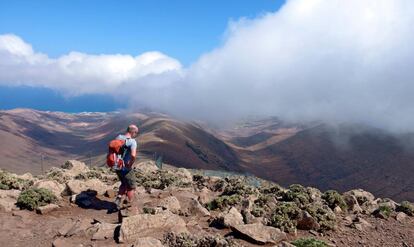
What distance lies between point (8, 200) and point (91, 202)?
257cm

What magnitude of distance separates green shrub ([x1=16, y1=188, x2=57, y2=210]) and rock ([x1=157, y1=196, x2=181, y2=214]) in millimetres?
3586

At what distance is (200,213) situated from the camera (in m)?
13.4

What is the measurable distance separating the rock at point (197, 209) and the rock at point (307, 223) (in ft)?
8.99

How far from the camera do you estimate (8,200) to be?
Result: 14078 mm

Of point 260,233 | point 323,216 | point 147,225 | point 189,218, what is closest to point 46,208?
point 147,225

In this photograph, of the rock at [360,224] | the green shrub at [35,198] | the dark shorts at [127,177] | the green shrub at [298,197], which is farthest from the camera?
the green shrub at [298,197]

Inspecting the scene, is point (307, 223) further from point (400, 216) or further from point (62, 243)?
point (62, 243)

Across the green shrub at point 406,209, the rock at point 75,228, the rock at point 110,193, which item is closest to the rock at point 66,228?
the rock at point 75,228

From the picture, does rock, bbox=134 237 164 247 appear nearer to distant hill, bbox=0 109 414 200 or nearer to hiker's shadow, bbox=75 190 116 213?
hiker's shadow, bbox=75 190 116 213

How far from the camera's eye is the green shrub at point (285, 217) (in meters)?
12.1

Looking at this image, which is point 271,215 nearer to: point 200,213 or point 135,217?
point 200,213

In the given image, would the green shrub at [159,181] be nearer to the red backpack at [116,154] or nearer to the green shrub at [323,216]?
the red backpack at [116,154]

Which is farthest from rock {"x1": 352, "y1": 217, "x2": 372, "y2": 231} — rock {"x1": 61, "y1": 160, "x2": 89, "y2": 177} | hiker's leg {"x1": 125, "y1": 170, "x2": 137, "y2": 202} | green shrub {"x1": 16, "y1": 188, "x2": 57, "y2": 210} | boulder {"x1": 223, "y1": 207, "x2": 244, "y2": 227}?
rock {"x1": 61, "y1": 160, "x2": 89, "y2": 177}

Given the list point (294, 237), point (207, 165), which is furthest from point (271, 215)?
point (207, 165)
